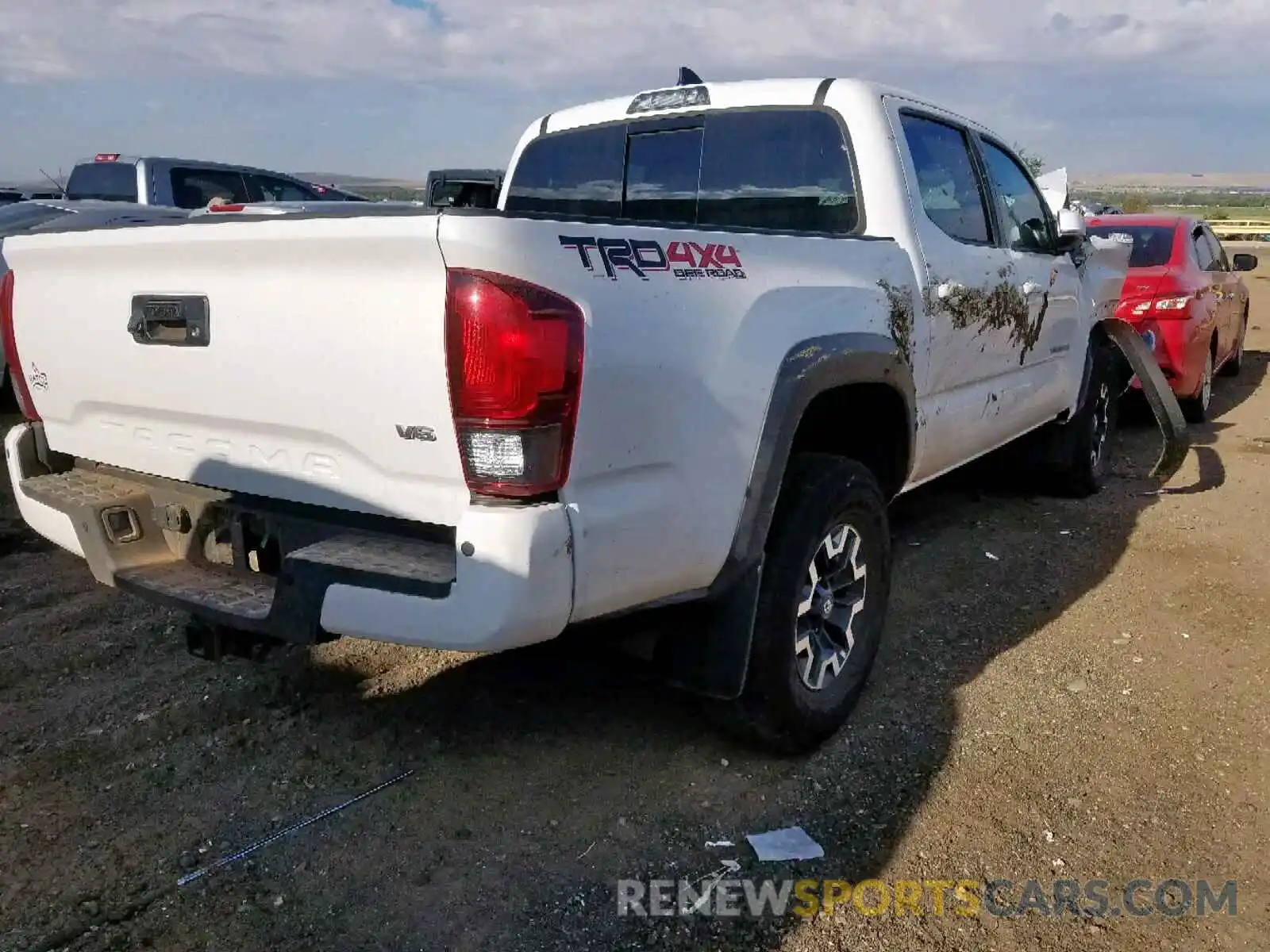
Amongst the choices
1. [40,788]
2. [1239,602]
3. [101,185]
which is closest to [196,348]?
[40,788]

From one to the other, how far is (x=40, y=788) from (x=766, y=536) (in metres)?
2.19

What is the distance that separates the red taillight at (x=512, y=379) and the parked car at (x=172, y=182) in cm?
913

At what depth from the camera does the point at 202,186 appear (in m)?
10.8

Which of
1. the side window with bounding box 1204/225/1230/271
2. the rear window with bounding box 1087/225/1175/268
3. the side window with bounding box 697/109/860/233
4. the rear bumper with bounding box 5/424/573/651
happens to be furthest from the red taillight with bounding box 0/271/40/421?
the side window with bounding box 1204/225/1230/271

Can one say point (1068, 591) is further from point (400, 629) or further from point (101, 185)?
point (101, 185)

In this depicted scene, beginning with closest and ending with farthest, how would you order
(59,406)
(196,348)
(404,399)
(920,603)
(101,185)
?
(404,399), (196,348), (59,406), (920,603), (101,185)

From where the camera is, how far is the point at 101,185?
1126 cm

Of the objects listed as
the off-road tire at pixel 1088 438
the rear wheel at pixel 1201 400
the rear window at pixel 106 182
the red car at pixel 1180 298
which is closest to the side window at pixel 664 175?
the off-road tire at pixel 1088 438

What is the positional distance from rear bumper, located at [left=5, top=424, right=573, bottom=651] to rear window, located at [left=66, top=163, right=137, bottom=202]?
9.01 m

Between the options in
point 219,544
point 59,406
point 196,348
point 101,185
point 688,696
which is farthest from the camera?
point 101,185

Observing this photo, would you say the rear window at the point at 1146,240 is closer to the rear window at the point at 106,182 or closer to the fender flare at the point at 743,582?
the fender flare at the point at 743,582

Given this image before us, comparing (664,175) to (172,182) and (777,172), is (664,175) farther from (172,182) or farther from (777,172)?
(172,182)

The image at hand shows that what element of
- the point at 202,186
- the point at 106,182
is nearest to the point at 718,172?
the point at 202,186

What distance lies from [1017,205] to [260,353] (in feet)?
12.2
